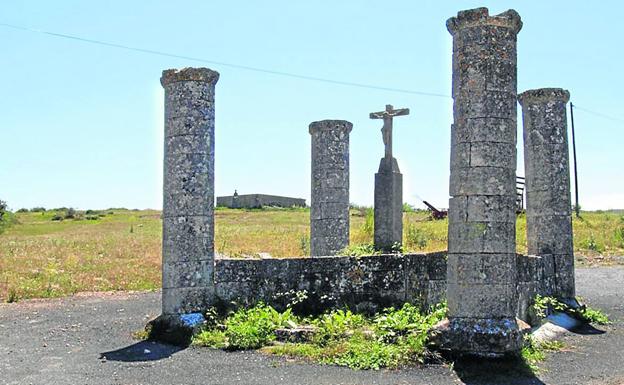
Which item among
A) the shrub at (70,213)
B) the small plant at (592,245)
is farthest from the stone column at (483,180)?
the shrub at (70,213)

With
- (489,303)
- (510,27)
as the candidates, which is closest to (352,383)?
(489,303)

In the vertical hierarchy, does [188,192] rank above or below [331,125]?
below

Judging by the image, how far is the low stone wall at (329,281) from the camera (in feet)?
39.0

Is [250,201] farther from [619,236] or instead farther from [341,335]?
[341,335]

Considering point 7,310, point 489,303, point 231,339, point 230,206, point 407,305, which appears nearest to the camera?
point 489,303

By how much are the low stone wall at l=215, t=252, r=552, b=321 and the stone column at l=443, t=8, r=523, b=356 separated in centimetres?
248

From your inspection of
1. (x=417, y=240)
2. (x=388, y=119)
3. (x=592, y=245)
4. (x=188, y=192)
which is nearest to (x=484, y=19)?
(x=188, y=192)

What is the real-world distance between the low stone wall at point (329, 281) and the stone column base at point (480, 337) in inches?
103

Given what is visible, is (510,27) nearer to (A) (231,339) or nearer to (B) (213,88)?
(B) (213,88)

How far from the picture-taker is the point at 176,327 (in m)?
11.1

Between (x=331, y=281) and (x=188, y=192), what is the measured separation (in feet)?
10.1

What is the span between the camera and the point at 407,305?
11484 mm

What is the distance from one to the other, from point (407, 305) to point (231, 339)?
320 cm

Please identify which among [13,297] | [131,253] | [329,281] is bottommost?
[13,297]
